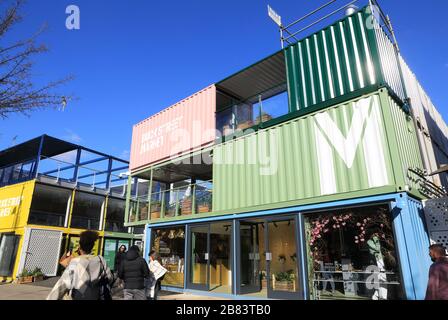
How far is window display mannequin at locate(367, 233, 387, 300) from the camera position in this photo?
291 inches

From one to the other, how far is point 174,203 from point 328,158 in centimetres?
719

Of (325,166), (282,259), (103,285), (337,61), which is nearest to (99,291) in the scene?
(103,285)

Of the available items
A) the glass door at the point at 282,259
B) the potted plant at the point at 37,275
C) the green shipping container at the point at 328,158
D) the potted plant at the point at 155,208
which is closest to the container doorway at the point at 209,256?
the green shipping container at the point at 328,158

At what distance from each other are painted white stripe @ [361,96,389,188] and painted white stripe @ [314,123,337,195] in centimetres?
88

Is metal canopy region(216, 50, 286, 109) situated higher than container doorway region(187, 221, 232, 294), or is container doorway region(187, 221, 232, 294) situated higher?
metal canopy region(216, 50, 286, 109)

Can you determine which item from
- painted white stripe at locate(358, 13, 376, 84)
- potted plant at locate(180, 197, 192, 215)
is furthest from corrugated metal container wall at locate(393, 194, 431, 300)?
potted plant at locate(180, 197, 192, 215)

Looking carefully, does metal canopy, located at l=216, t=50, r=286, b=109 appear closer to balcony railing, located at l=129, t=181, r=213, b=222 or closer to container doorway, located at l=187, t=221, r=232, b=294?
balcony railing, located at l=129, t=181, r=213, b=222

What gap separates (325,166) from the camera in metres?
8.11

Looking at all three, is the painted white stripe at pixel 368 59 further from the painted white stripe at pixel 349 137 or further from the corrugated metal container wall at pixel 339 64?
the painted white stripe at pixel 349 137

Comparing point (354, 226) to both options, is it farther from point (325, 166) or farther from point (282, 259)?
point (282, 259)

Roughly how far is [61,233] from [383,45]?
56.8 ft

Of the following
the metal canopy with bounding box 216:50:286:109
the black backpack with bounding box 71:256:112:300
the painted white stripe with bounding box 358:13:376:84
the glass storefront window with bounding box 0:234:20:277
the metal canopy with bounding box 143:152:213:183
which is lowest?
the black backpack with bounding box 71:256:112:300
